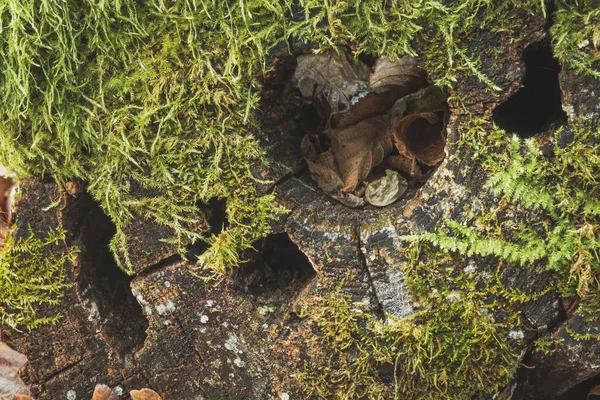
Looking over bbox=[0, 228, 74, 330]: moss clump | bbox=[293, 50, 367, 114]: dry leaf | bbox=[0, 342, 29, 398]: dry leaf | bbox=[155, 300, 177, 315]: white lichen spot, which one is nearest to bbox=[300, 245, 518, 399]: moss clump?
bbox=[155, 300, 177, 315]: white lichen spot

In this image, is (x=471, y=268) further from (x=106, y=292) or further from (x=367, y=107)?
(x=106, y=292)

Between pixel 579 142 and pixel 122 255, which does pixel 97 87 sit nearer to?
pixel 122 255

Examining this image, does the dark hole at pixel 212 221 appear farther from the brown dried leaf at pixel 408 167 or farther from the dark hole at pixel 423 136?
the dark hole at pixel 423 136

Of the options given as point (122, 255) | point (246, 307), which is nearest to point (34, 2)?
point (122, 255)

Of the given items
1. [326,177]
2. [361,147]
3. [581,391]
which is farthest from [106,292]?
[581,391]

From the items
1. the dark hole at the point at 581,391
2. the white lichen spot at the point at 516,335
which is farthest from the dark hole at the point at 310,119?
the dark hole at the point at 581,391

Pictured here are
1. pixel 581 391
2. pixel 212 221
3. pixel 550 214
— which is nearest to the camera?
pixel 550 214

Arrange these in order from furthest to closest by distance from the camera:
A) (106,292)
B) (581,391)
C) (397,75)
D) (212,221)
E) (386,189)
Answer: (106,292) → (581,391) → (212,221) → (386,189) → (397,75)

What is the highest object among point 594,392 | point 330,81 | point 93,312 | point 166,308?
point 330,81
